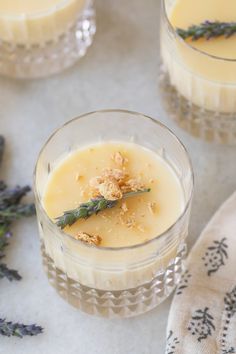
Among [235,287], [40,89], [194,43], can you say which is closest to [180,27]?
[194,43]

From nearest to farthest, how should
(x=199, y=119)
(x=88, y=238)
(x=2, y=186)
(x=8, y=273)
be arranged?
1. (x=88, y=238)
2. (x=8, y=273)
3. (x=2, y=186)
4. (x=199, y=119)

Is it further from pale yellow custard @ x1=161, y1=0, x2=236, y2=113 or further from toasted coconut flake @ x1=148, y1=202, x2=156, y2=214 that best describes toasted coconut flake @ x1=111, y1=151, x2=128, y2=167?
pale yellow custard @ x1=161, y1=0, x2=236, y2=113

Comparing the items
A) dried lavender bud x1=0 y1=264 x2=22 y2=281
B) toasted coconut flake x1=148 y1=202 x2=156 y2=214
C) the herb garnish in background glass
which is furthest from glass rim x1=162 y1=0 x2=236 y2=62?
dried lavender bud x1=0 y1=264 x2=22 y2=281

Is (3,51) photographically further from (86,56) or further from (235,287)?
(235,287)

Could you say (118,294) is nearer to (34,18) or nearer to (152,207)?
(152,207)

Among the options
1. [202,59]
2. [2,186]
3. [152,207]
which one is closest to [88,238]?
[152,207]

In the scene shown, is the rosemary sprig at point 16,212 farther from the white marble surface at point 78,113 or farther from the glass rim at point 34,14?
the glass rim at point 34,14
